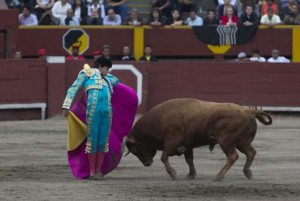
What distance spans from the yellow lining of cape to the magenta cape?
0.16 feet

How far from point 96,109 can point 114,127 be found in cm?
69

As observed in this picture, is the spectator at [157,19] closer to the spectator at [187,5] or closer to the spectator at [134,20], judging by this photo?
the spectator at [134,20]

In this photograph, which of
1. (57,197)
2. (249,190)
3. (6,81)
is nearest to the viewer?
(57,197)

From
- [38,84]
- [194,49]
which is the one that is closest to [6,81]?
[38,84]

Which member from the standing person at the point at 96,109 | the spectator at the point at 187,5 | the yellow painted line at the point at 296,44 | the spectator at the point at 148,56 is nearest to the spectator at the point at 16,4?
the spectator at the point at 148,56

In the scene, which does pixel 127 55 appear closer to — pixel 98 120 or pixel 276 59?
pixel 276 59

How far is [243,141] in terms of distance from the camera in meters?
10.7

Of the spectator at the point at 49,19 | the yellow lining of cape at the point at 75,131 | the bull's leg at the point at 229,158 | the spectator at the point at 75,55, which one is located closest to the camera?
the bull's leg at the point at 229,158

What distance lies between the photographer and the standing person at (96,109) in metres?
10.6

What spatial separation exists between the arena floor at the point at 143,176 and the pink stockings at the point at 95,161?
15cm

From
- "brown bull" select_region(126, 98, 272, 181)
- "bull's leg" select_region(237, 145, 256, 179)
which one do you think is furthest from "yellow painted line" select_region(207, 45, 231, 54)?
"bull's leg" select_region(237, 145, 256, 179)

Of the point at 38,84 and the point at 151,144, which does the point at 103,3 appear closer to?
the point at 38,84

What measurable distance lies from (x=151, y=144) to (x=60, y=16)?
1043cm

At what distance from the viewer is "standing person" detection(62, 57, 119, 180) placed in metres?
10.6
